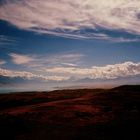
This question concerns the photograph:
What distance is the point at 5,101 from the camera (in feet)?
169

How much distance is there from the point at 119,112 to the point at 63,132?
12272 millimetres

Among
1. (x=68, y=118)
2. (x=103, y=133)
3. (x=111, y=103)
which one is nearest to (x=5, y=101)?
(x=111, y=103)

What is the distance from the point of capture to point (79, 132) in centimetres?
2102

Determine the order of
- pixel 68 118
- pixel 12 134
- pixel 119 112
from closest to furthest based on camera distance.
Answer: pixel 12 134
pixel 68 118
pixel 119 112

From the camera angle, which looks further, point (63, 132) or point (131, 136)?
point (63, 132)

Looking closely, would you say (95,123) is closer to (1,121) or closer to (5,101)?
(1,121)

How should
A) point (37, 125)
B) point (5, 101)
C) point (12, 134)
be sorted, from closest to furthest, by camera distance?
→ point (12, 134) < point (37, 125) < point (5, 101)

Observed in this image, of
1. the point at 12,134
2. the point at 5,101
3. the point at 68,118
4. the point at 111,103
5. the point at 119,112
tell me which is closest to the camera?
the point at 12,134

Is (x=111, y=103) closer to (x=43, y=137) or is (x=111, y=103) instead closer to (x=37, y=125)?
(x=37, y=125)

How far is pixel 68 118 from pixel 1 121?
748cm

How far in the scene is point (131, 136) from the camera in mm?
19531

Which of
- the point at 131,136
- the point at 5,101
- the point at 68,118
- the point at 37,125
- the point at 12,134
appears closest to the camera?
the point at 131,136

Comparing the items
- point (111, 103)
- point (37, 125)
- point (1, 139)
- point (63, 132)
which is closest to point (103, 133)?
point (63, 132)

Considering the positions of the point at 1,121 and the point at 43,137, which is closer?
the point at 43,137
